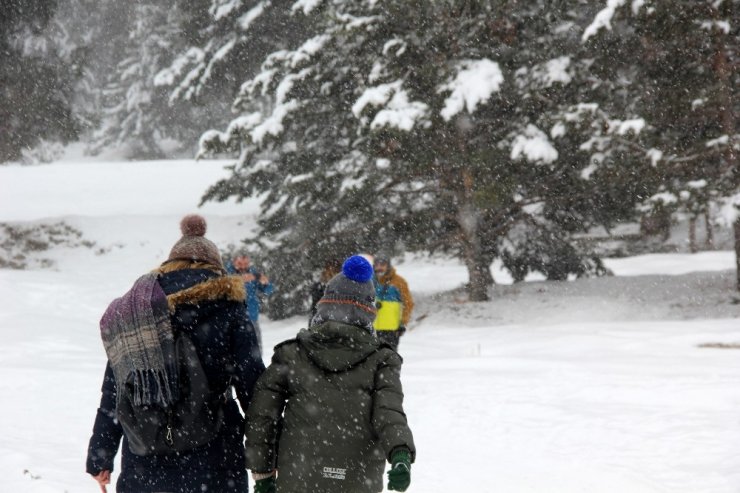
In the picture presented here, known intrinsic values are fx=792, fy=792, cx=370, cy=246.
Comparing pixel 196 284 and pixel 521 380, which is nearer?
pixel 196 284

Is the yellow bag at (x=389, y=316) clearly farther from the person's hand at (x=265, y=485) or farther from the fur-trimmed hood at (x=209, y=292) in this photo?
the fur-trimmed hood at (x=209, y=292)

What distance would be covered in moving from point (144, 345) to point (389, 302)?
6342 mm

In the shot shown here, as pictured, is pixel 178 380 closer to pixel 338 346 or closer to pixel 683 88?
pixel 338 346

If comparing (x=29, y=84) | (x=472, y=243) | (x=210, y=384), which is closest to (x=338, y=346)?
(x=210, y=384)

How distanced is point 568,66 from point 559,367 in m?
7.05

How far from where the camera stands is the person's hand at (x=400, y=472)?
3.11m

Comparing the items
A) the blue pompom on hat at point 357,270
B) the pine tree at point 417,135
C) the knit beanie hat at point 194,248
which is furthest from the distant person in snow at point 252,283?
the blue pompom on hat at point 357,270

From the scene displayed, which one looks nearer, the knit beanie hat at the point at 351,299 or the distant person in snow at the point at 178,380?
the distant person in snow at the point at 178,380

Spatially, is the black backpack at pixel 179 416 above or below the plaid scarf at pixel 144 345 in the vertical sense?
below

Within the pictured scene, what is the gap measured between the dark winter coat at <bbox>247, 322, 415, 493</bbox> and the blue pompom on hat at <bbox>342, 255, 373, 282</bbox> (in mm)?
268

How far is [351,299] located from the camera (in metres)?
3.52

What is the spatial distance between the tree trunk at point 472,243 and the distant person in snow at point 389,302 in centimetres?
748

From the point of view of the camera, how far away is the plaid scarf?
3.09 metres

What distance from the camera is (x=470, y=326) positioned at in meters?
16.0
